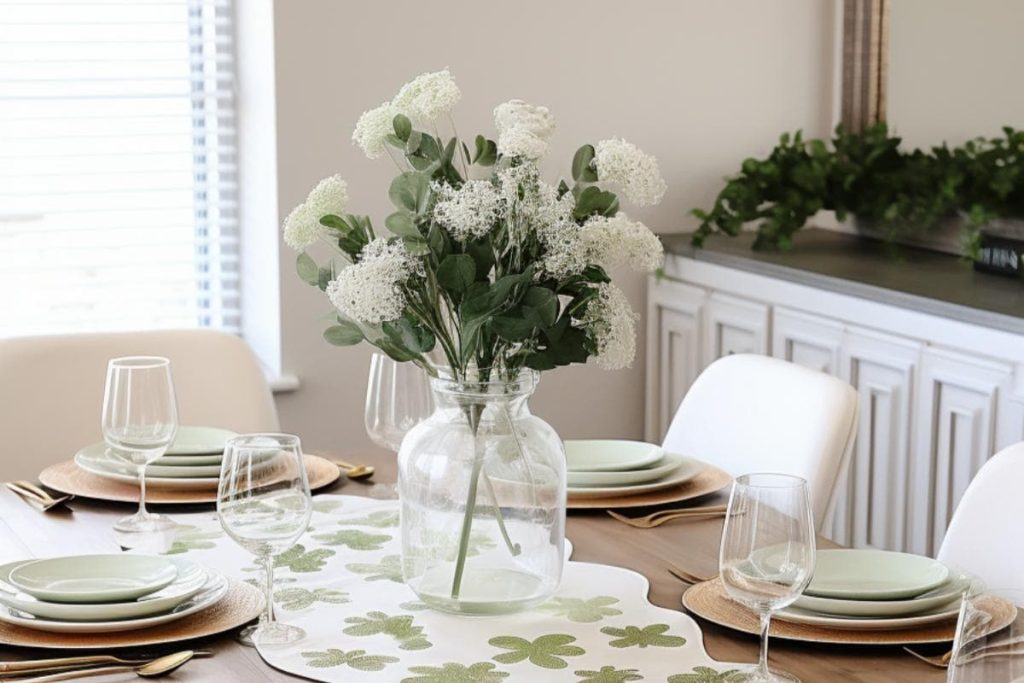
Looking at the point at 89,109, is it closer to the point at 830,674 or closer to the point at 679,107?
the point at 679,107

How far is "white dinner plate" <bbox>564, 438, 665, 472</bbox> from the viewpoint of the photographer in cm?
187

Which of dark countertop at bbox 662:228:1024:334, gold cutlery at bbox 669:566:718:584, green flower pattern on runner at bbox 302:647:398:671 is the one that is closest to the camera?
green flower pattern on runner at bbox 302:647:398:671

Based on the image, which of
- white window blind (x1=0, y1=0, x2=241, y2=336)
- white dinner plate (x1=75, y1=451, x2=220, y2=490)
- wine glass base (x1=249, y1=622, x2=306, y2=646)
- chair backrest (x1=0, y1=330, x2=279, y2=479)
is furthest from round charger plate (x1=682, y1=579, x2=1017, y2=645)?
white window blind (x1=0, y1=0, x2=241, y2=336)

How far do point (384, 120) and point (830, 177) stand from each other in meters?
2.09

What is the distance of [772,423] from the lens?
2.09 m

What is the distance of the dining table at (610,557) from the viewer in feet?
4.19

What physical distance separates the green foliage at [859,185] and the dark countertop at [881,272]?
0.05 meters

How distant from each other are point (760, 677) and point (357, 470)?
851 millimetres

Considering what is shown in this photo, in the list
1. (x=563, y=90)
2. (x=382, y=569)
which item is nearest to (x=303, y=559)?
(x=382, y=569)

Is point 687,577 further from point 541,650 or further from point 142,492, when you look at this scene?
point 142,492

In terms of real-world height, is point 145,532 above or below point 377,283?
below

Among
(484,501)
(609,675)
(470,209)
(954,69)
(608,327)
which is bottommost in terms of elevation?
(609,675)

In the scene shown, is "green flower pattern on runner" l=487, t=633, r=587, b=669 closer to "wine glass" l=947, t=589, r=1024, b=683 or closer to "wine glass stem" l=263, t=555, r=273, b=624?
"wine glass stem" l=263, t=555, r=273, b=624

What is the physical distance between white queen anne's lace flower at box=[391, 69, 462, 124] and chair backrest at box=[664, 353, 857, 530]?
0.82 m
